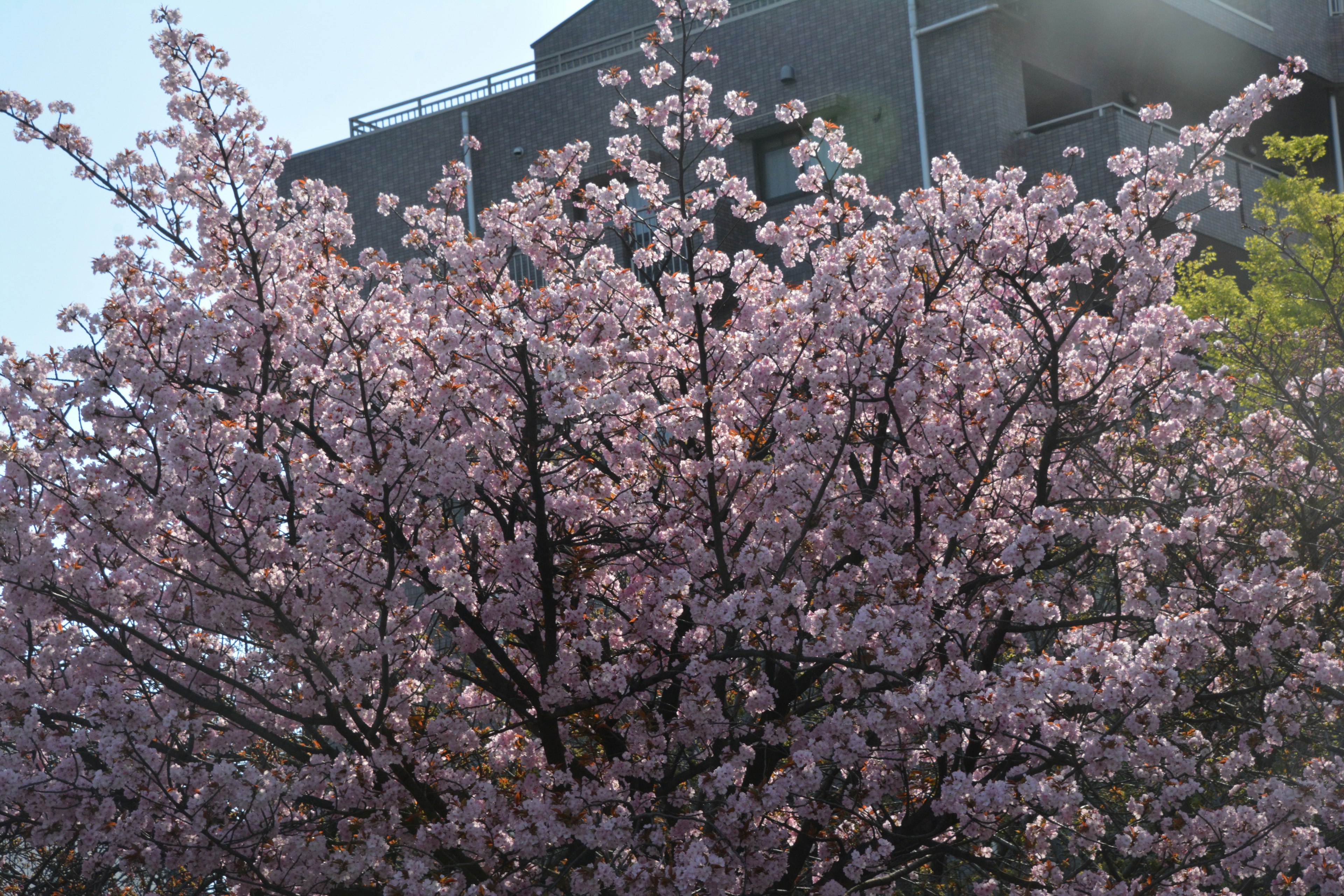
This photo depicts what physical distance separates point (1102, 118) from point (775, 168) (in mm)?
5291

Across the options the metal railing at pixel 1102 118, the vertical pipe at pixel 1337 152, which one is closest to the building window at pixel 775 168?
the metal railing at pixel 1102 118

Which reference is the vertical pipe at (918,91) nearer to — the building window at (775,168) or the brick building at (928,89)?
the brick building at (928,89)

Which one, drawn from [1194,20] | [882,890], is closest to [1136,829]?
[882,890]

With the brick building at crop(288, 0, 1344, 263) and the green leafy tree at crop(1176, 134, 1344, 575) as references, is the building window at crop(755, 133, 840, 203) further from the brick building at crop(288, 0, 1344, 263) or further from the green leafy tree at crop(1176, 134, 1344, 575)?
the green leafy tree at crop(1176, 134, 1344, 575)

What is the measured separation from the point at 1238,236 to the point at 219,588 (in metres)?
18.8

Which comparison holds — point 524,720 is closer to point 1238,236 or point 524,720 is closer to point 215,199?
point 215,199

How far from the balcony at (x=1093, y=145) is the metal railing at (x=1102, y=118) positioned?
2 cm

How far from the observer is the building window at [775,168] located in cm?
2106

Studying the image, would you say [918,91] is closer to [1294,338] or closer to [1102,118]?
[1102,118]

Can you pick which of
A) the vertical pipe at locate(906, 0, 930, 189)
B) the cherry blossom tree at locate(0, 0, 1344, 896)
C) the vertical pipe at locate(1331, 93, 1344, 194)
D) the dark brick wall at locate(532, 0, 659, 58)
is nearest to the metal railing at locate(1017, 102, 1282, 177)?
the vertical pipe at locate(906, 0, 930, 189)

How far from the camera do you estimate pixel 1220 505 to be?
877 cm

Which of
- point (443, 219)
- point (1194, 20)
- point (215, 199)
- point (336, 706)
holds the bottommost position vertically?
point (336, 706)

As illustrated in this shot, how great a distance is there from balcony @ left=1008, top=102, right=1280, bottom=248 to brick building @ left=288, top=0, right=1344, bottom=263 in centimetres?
3

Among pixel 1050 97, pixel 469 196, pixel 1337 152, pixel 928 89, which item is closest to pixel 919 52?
pixel 928 89
